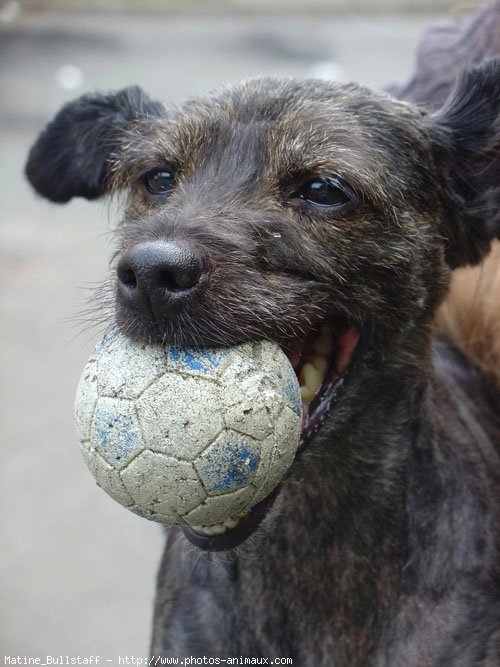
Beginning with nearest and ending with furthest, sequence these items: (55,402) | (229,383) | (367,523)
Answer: (229,383) < (367,523) < (55,402)

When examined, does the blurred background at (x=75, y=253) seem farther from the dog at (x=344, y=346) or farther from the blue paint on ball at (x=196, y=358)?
the dog at (x=344, y=346)

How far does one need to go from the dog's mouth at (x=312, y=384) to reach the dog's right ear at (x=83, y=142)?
3.59ft

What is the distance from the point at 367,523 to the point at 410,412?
1.15 feet

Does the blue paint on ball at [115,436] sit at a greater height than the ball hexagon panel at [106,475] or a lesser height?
greater

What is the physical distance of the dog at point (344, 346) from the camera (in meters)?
2.77

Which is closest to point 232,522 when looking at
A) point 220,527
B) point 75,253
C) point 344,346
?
point 220,527

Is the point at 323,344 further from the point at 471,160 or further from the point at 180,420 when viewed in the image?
the point at 471,160

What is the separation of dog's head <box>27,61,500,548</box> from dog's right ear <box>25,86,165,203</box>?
0.57 ft

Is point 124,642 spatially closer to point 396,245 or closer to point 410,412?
point 410,412

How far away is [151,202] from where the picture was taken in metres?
3.09

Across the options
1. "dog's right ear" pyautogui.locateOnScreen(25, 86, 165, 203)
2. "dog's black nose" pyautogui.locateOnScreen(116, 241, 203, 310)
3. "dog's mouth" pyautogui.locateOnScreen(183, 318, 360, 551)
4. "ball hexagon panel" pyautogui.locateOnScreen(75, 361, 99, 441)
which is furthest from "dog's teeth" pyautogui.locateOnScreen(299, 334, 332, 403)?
"dog's right ear" pyautogui.locateOnScreen(25, 86, 165, 203)

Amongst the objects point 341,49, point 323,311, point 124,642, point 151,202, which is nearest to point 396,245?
point 323,311

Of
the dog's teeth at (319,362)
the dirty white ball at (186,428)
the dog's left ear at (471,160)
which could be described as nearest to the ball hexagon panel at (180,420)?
the dirty white ball at (186,428)

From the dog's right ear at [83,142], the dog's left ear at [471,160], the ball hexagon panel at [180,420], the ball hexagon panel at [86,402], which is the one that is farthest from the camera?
the dog's right ear at [83,142]
